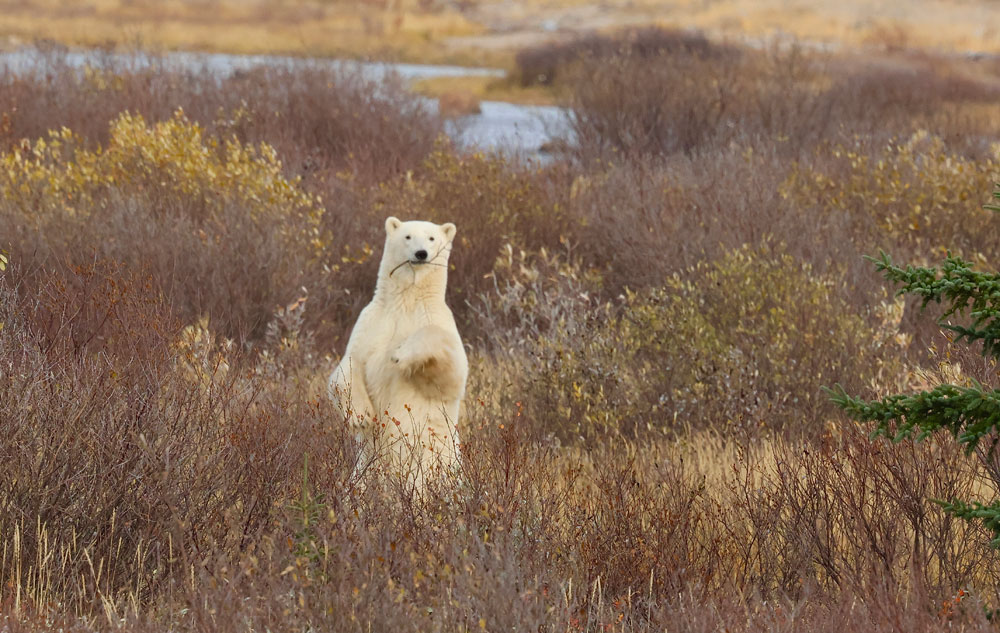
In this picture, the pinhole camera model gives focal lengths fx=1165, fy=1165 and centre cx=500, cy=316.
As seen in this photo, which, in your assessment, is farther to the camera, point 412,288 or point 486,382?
point 486,382

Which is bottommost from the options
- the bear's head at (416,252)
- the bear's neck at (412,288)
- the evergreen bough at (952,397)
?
the bear's neck at (412,288)

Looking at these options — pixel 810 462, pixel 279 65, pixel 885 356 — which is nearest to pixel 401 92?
pixel 279 65

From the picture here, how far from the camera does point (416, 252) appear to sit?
15.6ft

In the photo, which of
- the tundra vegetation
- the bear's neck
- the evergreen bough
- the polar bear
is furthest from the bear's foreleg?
the evergreen bough

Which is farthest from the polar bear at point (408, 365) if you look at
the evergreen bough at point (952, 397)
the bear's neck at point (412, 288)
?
the evergreen bough at point (952, 397)

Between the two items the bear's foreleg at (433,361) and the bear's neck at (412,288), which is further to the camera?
the bear's neck at (412,288)

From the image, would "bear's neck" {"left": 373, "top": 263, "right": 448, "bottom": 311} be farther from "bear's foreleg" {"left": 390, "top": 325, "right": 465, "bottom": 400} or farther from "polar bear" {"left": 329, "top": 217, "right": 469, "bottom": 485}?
"bear's foreleg" {"left": 390, "top": 325, "right": 465, "bottom": 400}

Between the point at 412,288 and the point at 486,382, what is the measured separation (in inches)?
82.7

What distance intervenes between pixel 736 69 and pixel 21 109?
10.1m

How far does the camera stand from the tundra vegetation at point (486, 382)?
359cm

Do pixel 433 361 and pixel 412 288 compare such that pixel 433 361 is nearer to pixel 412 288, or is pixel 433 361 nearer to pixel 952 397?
pixel 412 288

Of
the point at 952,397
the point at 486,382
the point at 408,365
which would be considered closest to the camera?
the point at 952,397

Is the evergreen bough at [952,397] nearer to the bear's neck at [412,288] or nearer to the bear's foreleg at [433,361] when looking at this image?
the bear's foreleg at [433,361]

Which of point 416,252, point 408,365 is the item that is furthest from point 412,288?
point 408,365
